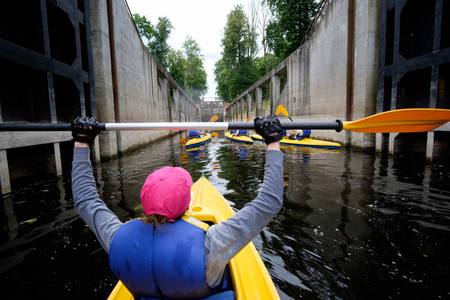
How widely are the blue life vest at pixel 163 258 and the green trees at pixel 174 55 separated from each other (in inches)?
1246

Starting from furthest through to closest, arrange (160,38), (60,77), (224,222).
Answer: (160,38), (60,77), (224,222)

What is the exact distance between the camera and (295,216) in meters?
3.90

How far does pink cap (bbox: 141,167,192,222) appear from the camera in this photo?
3.51ft

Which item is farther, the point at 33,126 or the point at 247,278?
the point at 33,126

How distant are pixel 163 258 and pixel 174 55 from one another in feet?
147

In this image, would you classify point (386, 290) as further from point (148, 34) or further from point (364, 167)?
point (148, 34)

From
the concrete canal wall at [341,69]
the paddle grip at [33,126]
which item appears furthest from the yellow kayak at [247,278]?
the concrete canal wall at [341,69]

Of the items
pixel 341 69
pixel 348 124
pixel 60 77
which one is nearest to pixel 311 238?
pixel 348 124

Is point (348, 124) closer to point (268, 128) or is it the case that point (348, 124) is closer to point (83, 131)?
point (268, 128)

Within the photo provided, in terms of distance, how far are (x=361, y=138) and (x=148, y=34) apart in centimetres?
2828

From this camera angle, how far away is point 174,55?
41.2 meters

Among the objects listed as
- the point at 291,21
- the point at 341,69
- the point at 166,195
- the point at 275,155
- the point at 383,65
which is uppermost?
the point at 291,21

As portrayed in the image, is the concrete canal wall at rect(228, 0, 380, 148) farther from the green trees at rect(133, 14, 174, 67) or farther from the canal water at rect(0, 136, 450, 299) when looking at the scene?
A: the green trees at rect(133, 14, 174, 67)

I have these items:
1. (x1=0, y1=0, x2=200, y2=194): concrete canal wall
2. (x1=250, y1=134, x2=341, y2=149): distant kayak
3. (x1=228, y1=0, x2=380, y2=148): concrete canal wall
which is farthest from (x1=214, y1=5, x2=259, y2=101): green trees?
(x1=250, y1=134, x2=341, y2=149): distant kayak
